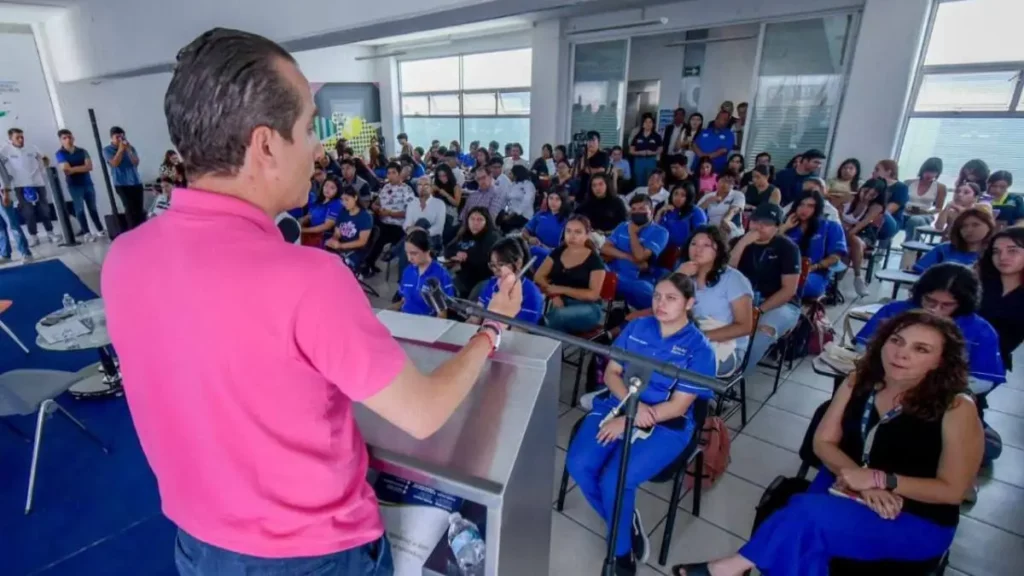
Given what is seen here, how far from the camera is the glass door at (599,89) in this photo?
26.9 ft

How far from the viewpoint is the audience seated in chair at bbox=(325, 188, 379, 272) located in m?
4.81

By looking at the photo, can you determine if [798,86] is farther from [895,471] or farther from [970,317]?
[895,471]

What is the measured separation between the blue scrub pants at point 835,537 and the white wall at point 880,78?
577cm

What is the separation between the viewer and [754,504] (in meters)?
2.25

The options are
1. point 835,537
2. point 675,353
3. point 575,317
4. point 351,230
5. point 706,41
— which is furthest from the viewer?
point 706,41

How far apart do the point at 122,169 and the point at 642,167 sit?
23.7 ft

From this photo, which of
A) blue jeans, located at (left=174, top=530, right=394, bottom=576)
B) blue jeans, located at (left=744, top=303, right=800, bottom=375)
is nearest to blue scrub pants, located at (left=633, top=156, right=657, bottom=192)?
A: blue jeans, located at (left=744, top=303, right=800, bottom=375)

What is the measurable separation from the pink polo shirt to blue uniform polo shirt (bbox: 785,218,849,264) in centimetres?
398

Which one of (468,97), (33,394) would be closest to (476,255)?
(33,394)

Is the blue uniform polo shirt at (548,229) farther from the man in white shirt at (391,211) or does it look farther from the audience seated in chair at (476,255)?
the man in white shirt at (391,211)

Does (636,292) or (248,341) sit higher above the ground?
(248,341)

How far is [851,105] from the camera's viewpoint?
5.92m

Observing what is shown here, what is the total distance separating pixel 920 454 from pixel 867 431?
0.15 m

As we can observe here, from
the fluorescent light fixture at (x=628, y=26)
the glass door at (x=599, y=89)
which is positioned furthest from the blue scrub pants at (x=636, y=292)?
the glass door at (x=599, y=89)
